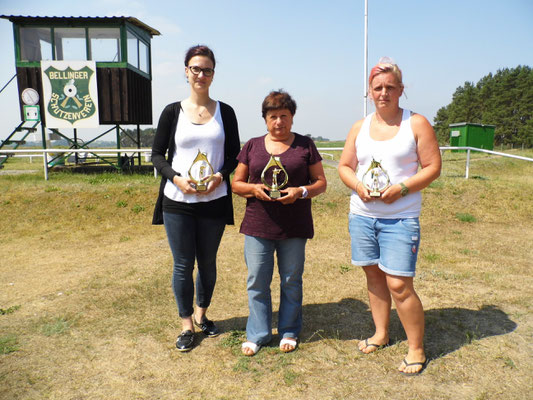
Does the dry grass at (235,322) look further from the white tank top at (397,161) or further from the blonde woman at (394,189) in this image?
the white tank top at (397,161)

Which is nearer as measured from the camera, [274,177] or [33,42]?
[274,177]

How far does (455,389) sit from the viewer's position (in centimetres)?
282

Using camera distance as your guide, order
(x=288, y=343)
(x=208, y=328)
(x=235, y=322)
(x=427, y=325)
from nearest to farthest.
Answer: (x=288, y=343), (x=208, y=328), (x=427, y=325), (x=235, y=322)

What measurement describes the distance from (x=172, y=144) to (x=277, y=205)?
97cm

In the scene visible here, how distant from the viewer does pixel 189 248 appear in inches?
132

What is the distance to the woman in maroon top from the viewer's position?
3.09 metres

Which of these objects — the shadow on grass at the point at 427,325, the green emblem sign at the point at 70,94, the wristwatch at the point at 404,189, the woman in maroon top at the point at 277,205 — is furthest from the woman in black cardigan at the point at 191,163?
the green emblem sign at the point at 70,94

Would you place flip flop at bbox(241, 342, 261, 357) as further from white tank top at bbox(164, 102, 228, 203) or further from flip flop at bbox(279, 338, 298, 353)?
white tank top at bbox(164, 102, 228, 203)

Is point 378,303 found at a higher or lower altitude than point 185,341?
higher

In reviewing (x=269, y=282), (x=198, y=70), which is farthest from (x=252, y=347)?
(x=198, y=70)

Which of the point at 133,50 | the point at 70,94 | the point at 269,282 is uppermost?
the point at 133,50

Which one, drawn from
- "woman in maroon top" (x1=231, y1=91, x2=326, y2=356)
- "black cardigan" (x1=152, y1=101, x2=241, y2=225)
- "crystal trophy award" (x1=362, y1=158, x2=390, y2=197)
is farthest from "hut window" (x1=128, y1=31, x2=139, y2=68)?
"crystal trophy award" (x1=362, y1=158, x2=390, y2=197)

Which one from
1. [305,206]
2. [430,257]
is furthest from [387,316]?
[430,257]

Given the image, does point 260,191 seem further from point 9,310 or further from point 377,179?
point 9,310
